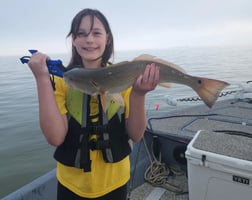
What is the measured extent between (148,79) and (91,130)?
57cm

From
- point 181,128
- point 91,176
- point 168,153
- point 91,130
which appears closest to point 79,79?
point 91,130

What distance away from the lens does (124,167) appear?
2141mm

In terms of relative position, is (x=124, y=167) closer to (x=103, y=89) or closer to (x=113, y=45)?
(x=103, y=89)

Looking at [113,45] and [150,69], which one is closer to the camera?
[150,69]

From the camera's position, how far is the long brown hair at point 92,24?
2.02 meters

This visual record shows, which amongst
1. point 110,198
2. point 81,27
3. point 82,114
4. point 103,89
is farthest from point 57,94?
point 110,198

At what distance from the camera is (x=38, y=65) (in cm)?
182

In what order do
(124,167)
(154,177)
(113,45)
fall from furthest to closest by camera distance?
(154,177) → (113,45) → (124,167)

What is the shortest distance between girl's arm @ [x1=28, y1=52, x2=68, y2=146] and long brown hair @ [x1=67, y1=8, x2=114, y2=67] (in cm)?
33

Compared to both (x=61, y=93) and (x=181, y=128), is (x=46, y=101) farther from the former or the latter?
(x=181, y=128)

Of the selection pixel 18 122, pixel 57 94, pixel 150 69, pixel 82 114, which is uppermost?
pixel 150 69

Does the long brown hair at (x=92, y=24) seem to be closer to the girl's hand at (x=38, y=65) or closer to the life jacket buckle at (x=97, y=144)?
the girl's hand at (x=38, y=65)

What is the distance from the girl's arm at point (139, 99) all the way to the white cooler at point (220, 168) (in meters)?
0.85

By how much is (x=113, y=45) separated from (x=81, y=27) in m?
0.37
